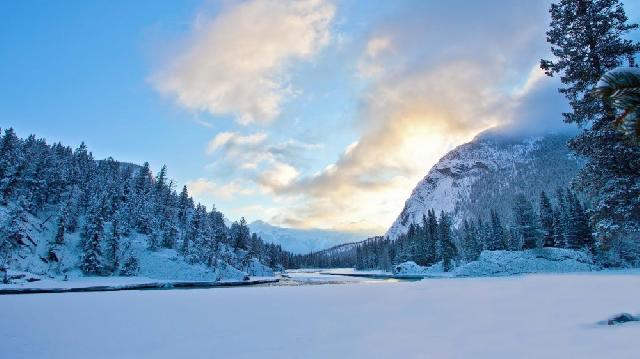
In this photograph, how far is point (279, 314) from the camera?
1903 centimetres

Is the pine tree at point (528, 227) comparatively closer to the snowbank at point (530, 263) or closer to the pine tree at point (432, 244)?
the snowbank at point (530, 263)

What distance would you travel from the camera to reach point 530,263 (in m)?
78.8

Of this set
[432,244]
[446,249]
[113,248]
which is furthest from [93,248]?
[432,244]

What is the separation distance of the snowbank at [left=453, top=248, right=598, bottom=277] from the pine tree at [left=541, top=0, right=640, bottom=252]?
213 feet

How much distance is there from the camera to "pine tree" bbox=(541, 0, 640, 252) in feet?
58.7

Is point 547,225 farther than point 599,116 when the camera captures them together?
Yes

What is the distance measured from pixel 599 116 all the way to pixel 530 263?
70777 mm

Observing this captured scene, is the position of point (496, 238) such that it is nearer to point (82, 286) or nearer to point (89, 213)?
point (82, 286)

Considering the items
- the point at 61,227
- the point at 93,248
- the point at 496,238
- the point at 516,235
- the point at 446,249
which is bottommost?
the point at 446,249

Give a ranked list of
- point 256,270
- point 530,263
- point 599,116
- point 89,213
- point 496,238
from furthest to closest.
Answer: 1. point 256,270
2. point 496,238
3. point 89,213
4. point 530,263
5. point 599,116

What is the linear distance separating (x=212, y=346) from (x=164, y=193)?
13080 cm

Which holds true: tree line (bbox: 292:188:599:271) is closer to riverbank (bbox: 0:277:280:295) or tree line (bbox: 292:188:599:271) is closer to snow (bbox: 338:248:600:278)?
snow (bbox: 338:248:600:278)

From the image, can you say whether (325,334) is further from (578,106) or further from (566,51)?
(566,51)

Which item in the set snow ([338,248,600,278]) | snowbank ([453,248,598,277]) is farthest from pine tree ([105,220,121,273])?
snowbank ([453,248,598,277])
